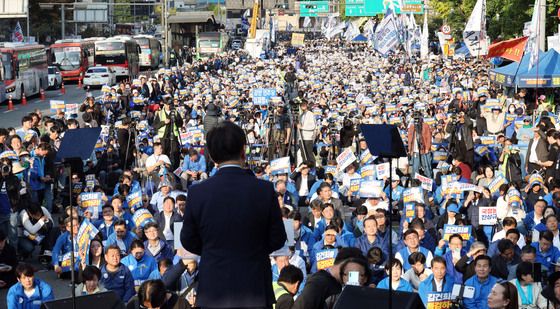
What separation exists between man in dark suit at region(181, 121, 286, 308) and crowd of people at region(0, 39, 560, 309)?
0.19ft

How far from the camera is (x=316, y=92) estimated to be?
37844 millimetres

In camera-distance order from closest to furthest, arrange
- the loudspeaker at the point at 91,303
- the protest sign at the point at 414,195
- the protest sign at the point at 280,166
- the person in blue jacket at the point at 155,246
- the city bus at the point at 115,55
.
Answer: the loudspeaker at the point at 91,303 → the person in blue jacket at the point at 155,246 → the protest sign at the point at 414,195 → the protest sign at the point at 280,166 → the city bus at the point at 115,55

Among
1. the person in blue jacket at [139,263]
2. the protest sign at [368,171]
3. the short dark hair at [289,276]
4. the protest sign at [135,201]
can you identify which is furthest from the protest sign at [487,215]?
the short dark hair at [289,276]

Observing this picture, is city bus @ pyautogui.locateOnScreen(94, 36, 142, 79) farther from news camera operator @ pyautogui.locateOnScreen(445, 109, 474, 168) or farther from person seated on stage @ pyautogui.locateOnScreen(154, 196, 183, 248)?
person seated on stage @ pyautogui.locateOnScreen(154, 196, 183, 248)

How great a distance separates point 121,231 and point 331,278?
15.7ft

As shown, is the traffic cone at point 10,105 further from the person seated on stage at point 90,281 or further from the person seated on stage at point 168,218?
the person seated on stage at point 90,281

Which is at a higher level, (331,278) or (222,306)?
(222,306)

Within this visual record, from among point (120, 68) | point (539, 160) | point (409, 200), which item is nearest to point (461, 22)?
point (120, 68)

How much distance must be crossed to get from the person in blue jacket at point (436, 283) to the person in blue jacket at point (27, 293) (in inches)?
125

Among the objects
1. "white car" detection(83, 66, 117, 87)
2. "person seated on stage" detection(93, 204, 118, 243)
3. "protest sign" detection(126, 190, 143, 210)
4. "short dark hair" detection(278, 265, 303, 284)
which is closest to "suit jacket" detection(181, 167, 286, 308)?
"short dark hair" detection(278, 265, 303, 284)

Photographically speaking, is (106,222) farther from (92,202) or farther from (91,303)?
(91,303)

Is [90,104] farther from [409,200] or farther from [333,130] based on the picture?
[409,200]

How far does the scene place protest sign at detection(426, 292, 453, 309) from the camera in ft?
30.7

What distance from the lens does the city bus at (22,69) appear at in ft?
141
